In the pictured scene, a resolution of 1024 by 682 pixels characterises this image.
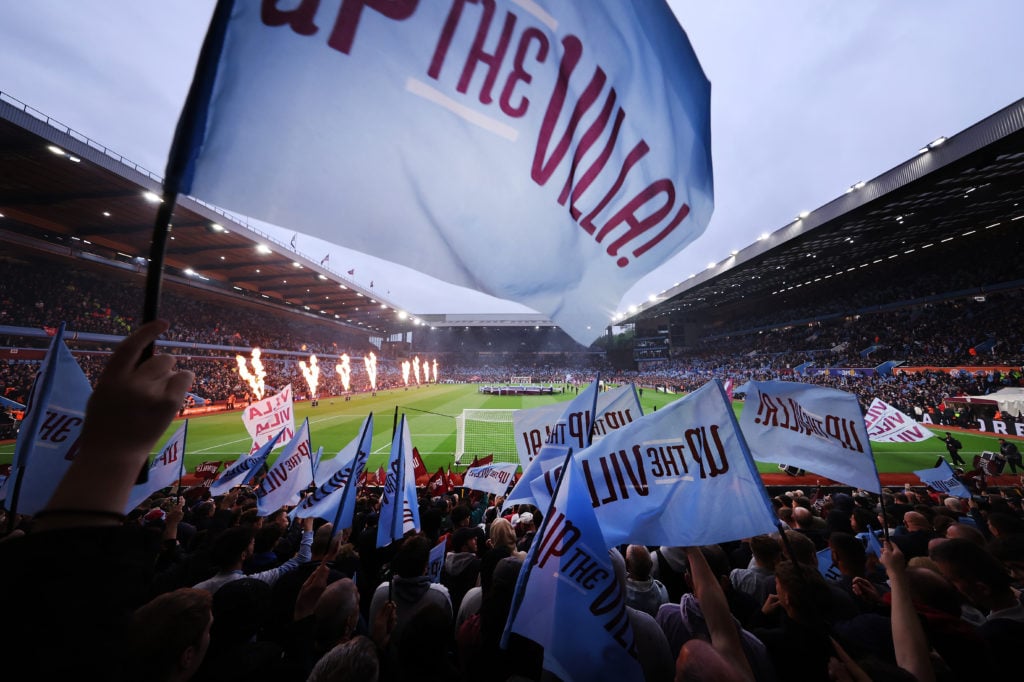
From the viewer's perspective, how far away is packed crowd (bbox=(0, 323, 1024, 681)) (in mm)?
859

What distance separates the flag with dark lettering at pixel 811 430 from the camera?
439 centimetres

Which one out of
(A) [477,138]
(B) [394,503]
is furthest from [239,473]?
(A) [477,138]

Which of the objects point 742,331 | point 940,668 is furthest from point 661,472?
point 742,331

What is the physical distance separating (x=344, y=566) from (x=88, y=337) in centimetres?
3689

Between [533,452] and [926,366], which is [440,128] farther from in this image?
[926,366]

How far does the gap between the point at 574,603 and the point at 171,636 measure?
205cm

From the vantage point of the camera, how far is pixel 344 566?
4.47m

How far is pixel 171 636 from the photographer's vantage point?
185 cm

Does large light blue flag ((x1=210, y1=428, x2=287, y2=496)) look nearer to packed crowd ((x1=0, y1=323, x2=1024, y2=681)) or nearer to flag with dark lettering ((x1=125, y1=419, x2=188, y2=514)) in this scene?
flag with dark lettering ((x1=125, y1=419, x2=188, y2=514))

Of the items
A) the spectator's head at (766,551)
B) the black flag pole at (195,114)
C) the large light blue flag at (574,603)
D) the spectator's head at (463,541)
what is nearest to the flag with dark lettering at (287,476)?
the spectator's head at (463,541)

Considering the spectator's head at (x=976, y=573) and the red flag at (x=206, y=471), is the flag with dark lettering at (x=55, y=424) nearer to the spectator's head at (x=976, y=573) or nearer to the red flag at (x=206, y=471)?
the spectator's head at (x=976, y=573)

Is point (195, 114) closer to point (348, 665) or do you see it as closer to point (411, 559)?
point (348, 665)

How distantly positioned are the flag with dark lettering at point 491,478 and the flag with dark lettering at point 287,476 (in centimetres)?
300

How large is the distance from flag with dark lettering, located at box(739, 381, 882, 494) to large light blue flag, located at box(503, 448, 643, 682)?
339 cm
